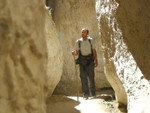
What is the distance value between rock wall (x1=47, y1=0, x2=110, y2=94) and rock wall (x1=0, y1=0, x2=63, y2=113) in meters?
7.29

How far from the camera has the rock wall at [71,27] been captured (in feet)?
28.3

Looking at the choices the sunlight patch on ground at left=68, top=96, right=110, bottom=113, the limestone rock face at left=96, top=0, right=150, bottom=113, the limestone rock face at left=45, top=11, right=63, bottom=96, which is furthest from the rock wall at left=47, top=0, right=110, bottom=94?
the limestone rock face at left=96, top=0, right=150, bottom=113

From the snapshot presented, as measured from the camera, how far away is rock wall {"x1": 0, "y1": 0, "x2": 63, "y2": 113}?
1.08 meters

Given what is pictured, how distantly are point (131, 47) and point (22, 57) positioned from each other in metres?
2.29

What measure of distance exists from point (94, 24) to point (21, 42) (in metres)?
7.74

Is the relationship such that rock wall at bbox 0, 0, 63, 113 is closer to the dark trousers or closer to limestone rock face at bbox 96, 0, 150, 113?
limestone rock face at bbox 96, 0, 150, 113

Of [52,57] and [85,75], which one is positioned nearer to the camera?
[85,75]

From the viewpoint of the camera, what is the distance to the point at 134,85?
10.0 feet

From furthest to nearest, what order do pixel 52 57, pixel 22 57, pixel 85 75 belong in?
pixel 52 57
pixel 85 75
pixel 22 57

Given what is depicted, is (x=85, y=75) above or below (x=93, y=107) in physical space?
above

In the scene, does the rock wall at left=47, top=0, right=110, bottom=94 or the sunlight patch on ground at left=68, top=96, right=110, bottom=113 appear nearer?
the sunlight patch on ground at left=68, top=96, right=110, bottom=113

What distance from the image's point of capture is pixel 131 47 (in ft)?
10.4

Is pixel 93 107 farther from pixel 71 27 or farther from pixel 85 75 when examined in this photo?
pixel 71 27

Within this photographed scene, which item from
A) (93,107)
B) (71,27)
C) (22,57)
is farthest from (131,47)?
(71,27)
